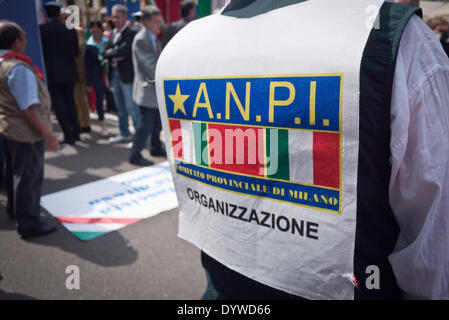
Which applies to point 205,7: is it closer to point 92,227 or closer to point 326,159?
point 92,227

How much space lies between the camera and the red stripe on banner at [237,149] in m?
0.85

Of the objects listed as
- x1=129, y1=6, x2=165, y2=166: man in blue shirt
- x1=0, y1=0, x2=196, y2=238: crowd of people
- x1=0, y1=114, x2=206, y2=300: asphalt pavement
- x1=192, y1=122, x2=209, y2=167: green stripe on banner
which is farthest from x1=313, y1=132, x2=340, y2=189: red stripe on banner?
x1=129, y1=6, x2=165, y2=166: man in blue shirt

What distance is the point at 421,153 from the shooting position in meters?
0.69

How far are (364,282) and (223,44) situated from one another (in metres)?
0.67

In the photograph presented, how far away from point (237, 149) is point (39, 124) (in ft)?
7.22

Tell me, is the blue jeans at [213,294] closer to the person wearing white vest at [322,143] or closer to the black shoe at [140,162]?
the person wearing white vest at [322,143]

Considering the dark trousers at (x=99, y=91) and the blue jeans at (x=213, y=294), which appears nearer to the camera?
the blue jeans at (x=213, y=294)

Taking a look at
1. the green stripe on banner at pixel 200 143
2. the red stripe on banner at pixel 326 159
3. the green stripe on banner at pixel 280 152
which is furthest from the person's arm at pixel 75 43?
the red stripe on banner at pixel 326 159

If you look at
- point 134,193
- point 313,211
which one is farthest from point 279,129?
point 134,193

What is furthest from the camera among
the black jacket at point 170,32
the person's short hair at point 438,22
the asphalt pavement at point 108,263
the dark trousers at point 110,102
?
the dark trousers at point 110,102

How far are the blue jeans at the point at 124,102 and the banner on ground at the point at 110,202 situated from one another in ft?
4.24

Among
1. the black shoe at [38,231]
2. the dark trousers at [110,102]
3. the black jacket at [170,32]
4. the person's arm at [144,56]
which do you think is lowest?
the black shoe at [38,231]

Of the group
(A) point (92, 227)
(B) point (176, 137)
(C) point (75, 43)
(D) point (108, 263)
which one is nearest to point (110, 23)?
(C) point (75, 43)
